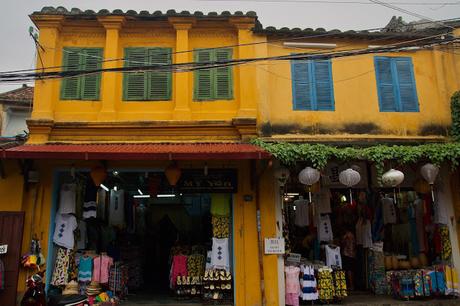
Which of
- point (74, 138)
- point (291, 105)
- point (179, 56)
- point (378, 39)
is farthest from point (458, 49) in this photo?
point (74, 138)

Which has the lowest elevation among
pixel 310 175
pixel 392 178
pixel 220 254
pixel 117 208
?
pixel 220 254

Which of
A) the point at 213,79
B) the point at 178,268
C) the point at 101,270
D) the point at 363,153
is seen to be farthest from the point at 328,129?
the point at 101,270

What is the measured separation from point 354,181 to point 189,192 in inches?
155

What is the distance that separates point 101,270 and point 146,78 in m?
4.98

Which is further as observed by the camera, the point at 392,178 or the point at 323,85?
the point at 323,85

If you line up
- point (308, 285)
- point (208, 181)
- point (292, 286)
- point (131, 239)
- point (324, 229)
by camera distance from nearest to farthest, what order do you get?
point (292, 286) → point (308, 285) → point (208, 181) → point (324, 229) → point (131, 239)

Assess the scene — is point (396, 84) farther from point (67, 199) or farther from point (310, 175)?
point (67, 199)

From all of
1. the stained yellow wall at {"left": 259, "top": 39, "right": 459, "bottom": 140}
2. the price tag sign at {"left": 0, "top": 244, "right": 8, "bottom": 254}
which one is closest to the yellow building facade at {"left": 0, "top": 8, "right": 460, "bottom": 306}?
the stained yellow wall at {"left": 259, "top": 39, "right": 459, "bottom": 140}

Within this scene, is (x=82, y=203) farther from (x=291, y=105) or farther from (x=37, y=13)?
(x=291, y=105)

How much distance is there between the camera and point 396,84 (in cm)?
1116

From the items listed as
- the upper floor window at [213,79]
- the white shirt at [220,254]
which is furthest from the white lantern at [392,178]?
the upper floor window at [213,79]

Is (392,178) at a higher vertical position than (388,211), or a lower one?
higher

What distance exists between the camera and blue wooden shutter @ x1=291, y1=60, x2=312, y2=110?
1084 cm

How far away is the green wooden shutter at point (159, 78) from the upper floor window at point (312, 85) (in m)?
3.33
